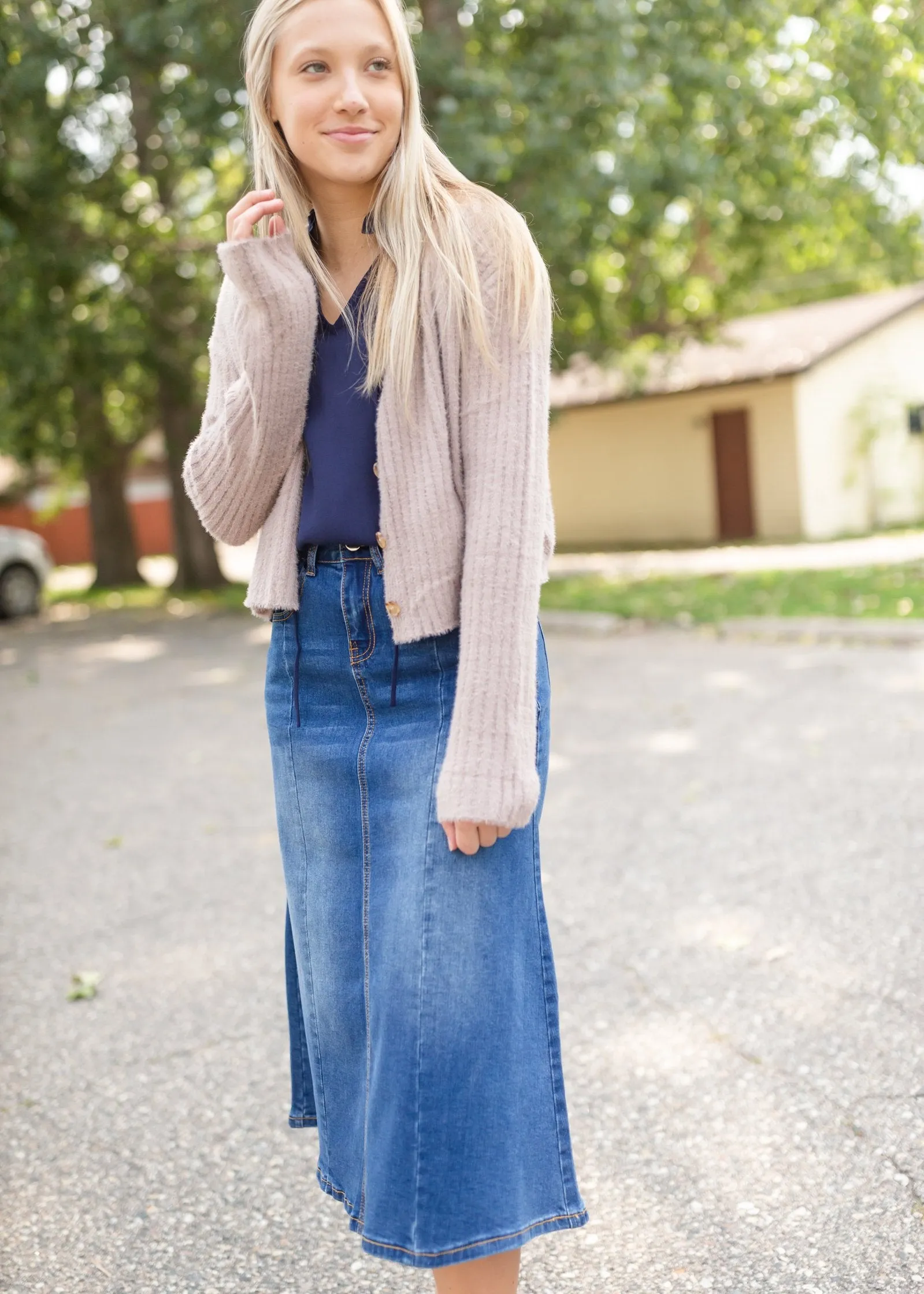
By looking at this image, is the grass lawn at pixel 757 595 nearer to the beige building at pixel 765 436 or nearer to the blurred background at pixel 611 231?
the blurred background at pixel 611 231

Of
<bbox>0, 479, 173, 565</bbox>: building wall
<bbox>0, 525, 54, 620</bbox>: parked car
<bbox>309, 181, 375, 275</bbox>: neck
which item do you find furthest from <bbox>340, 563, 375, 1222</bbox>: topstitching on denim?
<bbox>0, 479, 173, 565</bbox>: building wall

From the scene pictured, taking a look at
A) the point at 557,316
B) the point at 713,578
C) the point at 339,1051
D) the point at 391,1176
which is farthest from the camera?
the point at 713,578

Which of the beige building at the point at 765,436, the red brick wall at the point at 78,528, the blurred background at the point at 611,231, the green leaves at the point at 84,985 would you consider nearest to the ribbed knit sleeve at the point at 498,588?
the green leaves at the point at 84,985

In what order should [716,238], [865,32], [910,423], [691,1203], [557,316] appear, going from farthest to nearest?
[910,423] → [716,238] → [865,32] → [691,1203] → [557,316]

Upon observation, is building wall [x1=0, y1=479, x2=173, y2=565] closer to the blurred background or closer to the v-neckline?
the blurred background

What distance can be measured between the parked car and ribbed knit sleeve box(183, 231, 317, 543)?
17.7 metres

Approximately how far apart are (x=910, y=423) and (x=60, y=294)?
635 inches

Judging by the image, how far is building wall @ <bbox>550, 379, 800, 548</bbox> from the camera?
23.9m

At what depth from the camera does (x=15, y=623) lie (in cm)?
1825

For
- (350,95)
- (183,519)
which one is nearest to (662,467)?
(183,519)

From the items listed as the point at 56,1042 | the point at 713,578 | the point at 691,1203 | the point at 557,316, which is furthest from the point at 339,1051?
the point at 713,578

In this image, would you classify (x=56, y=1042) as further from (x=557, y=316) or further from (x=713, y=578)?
(x=713, y=578)

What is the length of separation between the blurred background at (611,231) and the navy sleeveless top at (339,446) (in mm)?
7353

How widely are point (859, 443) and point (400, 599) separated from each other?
2334 cm
